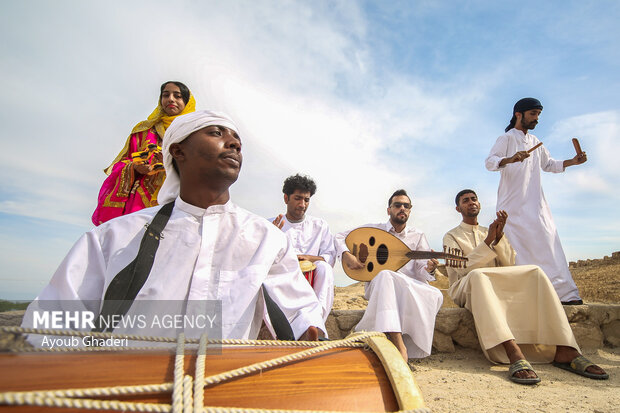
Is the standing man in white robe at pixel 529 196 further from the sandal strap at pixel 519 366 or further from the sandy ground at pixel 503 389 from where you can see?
the sandal strap at pixel 519 366

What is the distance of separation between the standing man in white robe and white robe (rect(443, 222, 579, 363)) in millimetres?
1150

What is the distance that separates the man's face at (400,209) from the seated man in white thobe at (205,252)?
10.2ft

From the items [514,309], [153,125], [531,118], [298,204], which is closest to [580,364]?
[514,309]

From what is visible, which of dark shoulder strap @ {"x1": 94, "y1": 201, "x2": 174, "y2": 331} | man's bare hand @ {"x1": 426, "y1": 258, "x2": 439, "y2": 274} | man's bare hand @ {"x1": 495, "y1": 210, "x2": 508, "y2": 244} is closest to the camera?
dark shoulder strap @ {"x1": 94, "y1": 201, "x2": 174, "y2": 331}

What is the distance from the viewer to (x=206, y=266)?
1.84 meters

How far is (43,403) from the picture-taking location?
0.77 meters

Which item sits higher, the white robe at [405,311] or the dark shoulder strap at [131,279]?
the dark shoulder strap at [131,279]

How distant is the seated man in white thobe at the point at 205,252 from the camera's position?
1.65m

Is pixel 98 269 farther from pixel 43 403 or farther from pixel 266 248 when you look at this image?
pixel 43 403

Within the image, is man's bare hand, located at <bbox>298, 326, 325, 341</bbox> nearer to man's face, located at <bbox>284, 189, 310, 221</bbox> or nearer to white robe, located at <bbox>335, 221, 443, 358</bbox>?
white robe, located at <bbox>335, 221, 443, 358</bbox>

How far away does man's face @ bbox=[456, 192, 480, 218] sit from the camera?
4.64 meters

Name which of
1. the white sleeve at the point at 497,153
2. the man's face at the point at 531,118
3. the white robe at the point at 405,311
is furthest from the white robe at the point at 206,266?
the man's face at the point at 531,118

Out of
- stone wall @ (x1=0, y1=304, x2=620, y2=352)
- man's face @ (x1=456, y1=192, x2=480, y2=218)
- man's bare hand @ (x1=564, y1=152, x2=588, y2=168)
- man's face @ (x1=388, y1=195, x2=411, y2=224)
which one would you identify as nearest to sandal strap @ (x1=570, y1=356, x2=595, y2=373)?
stone wall @ (x1=0, y1=304, x2=620, y2=352)

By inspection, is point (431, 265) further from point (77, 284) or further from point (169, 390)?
point (169, 390)
